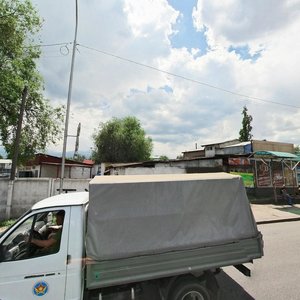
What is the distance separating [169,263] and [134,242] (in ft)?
1.99

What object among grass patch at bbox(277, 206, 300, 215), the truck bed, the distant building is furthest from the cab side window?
the distant building

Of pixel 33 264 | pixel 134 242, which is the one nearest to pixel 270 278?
pixel 134 242

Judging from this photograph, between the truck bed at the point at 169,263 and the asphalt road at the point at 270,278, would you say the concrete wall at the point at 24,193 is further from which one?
the truck bed at the point at 169,263

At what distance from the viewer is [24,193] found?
13586 millimetres

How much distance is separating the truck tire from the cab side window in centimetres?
186

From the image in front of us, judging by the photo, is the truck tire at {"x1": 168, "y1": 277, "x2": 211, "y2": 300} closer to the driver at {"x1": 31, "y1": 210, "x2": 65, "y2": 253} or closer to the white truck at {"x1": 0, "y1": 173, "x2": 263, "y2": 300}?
the white truck at {"x1": 0, "y1": 173, "x2": 263, "y2": 300}

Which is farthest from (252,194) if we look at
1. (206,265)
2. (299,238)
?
(206,265)

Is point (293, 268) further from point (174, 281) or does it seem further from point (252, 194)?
point (252, 194)

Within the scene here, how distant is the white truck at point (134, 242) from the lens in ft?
11.7

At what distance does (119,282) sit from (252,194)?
17.6 m

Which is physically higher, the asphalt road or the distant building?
the distant building

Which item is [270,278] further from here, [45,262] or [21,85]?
[21,85]

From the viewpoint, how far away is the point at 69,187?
14656 mm

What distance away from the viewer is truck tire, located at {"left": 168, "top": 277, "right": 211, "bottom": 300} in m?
3.96
